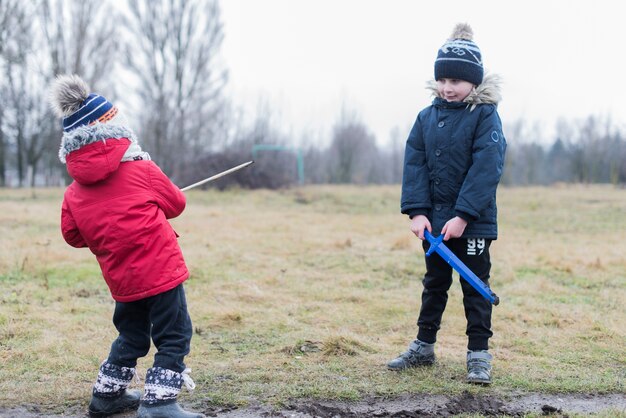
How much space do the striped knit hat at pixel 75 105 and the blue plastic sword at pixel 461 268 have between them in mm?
1753

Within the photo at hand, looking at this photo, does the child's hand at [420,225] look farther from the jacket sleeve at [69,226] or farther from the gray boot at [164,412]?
the jacket sleeve at [69,226]

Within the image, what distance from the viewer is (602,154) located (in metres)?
44.3

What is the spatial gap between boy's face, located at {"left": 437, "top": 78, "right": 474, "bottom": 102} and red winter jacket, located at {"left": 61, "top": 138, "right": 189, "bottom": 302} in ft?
5.32

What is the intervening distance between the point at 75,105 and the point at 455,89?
1.94m

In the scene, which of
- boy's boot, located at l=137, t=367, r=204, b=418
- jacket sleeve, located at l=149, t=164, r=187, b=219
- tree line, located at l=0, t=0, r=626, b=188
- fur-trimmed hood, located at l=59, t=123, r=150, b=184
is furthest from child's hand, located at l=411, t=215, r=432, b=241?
tree line, located at l=0, t=0, r=626, b=188

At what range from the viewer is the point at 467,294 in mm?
3656

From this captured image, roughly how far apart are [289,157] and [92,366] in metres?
32.4

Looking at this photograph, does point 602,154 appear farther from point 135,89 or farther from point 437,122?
point 437,122

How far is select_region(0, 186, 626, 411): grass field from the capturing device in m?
3.51

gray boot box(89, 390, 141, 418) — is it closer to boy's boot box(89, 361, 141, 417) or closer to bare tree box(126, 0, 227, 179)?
boy's boot box(89, 361, 141, 417)

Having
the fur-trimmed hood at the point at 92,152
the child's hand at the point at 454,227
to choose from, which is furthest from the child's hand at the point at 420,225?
the fur-trimmed hood at the point at 92,152

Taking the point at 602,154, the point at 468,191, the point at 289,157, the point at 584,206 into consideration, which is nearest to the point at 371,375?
the point at 468,191

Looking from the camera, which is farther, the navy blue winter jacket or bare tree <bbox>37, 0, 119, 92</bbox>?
bare tree <bbox>37, 0, 119, 92</bbox>

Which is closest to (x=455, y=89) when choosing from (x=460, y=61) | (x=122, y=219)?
(x=460, y=61)
